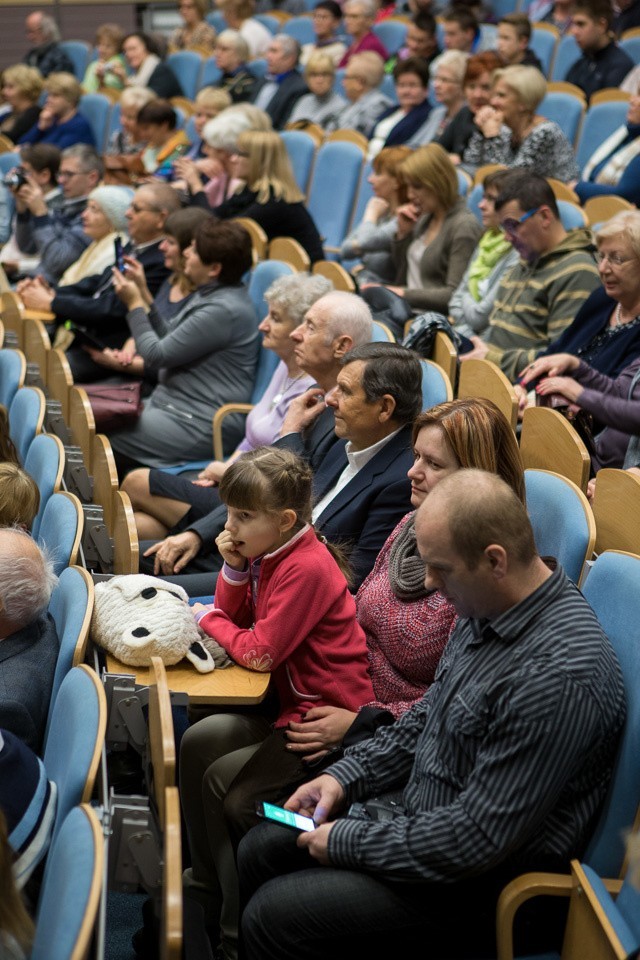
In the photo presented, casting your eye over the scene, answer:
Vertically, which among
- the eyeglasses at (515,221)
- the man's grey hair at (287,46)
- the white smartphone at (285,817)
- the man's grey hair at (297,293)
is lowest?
the man's grey hair at (287,46)

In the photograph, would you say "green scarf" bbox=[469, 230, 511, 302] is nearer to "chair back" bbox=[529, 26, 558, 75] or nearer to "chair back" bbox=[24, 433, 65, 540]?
"chair back" bbox=[24, 433, 65, 540]

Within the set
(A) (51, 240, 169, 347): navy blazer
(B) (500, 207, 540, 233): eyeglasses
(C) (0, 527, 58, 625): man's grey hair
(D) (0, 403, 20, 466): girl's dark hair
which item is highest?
(C) (0, 527, 58, 625): man's grey hair

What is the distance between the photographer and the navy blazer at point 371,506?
2.34 m

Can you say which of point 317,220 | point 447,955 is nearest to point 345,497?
point 447,955

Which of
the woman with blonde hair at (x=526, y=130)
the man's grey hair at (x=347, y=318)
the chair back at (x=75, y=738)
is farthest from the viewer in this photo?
the woman with blonde hair at (x=526, y=130)

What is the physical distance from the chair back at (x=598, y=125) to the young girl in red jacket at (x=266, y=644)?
386cm

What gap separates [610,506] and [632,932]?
0.94 meters

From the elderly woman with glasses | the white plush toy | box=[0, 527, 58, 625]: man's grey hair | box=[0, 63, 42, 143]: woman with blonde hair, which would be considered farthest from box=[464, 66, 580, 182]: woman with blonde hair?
box=[0, 63, 42, 143]: woman with blonde hair

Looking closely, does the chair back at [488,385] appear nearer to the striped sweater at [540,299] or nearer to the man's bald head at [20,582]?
the striped sweater at [540,299]

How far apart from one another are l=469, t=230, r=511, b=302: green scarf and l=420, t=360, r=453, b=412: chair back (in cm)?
121

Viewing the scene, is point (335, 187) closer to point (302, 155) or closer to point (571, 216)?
point (302, 155)

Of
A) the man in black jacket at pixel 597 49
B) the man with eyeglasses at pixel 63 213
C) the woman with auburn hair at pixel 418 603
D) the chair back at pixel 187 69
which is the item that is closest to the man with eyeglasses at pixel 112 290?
the man with eyeglasses at pixel 63 213

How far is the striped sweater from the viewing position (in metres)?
3.37

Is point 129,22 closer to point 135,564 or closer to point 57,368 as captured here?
point 57,368
